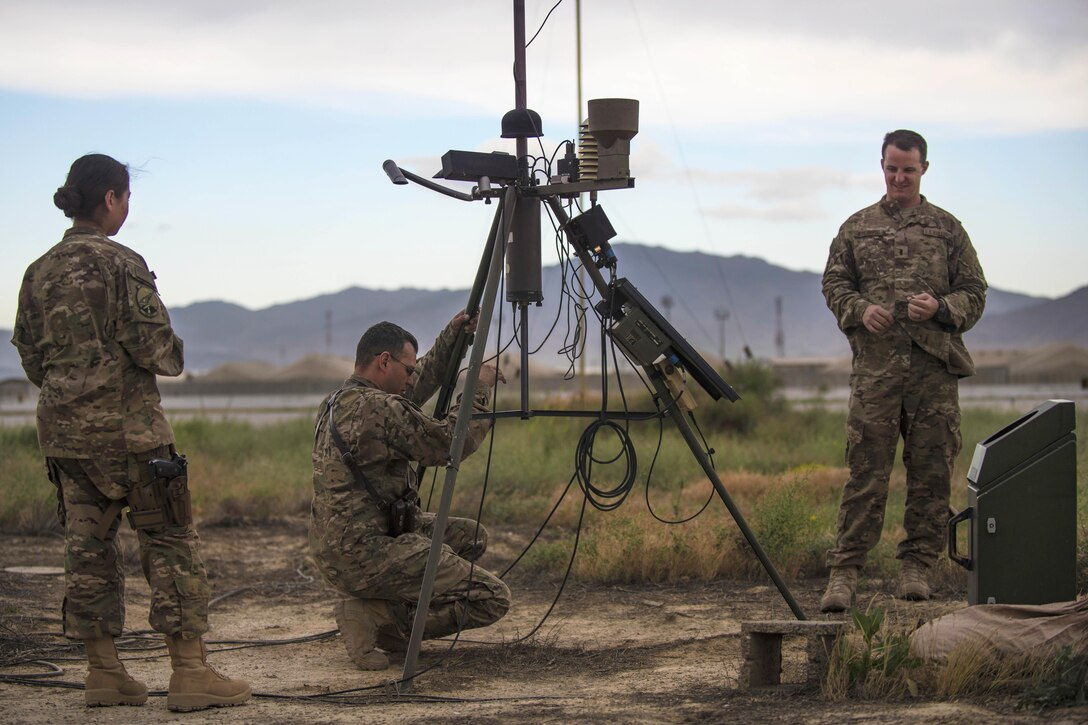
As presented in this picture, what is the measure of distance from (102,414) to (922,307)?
4.00 m

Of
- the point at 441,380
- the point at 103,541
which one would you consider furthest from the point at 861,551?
the point at 103,541

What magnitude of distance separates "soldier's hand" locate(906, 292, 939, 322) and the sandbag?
189cm

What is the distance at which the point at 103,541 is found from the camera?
5105 millimetres

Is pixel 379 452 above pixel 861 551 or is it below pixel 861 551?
above

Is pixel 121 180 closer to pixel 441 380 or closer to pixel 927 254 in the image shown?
pixel 441 380

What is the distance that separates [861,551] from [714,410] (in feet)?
37.1

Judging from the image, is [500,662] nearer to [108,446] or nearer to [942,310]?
[108,446]

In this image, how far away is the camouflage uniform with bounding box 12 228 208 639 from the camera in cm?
500

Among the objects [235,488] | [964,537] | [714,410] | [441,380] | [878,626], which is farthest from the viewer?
[714,410]

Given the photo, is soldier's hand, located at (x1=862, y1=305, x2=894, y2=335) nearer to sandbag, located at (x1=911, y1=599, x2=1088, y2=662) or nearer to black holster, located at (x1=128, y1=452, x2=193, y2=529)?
sandbag, located at (x1=911, y1=599, x2=1088, y2=662)

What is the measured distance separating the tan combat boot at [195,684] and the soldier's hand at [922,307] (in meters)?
3.74

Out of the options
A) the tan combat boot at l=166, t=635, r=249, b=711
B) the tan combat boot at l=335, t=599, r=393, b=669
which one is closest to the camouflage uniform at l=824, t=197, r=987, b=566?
the tan combat boot at l=335, t=599, r=393, b=669

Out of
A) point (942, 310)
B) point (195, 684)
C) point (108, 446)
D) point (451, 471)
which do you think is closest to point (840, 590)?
point (942, 310)

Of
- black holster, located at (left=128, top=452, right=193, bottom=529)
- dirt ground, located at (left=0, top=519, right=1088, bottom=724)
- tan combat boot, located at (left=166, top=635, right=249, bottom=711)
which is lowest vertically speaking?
dirt ground, located at (left=0, top=519, right=1088, bottom=724)
